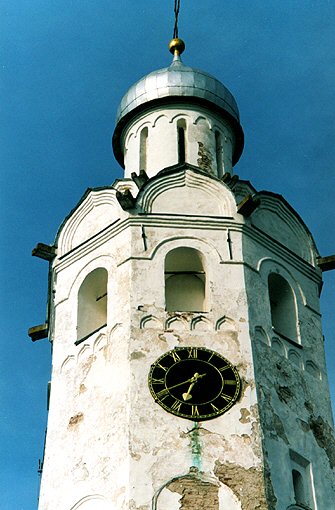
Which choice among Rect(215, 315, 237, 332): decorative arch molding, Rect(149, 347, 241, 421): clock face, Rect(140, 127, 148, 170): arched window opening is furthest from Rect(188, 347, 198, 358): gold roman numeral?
Rect(140, 127, 148, 170): arched window opening

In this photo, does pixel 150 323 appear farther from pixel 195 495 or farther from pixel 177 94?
pixel 177 94

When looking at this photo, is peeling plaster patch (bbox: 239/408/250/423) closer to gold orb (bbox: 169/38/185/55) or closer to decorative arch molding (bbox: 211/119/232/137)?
decorative arch molding (bbox: 211/119/232/137)

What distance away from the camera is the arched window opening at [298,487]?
1636 cm

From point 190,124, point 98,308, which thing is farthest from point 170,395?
point 190,124

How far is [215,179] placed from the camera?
19.5 metres

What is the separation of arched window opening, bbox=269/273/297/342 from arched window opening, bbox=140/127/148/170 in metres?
3.24

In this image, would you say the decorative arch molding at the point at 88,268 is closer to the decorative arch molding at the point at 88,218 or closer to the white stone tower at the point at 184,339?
the white stone tower at the point at 184,339

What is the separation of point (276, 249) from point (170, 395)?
3.72m

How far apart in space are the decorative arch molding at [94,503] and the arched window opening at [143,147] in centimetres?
658

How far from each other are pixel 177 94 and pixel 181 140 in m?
0.86

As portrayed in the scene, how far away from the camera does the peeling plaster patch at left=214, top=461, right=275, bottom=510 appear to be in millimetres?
15594

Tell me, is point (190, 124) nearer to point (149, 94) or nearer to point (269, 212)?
point (149, 94)

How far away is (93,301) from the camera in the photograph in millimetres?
19094

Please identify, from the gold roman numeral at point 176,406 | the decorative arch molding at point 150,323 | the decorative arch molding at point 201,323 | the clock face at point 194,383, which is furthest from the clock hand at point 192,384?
the decorative arch molding at point 150,323
